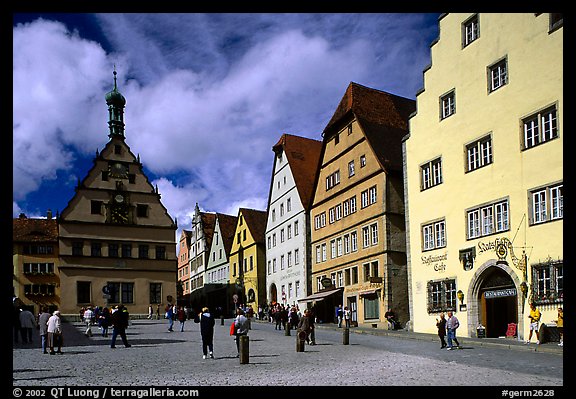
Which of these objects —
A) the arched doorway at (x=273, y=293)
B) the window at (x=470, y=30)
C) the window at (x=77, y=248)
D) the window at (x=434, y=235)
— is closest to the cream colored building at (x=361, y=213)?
the window at (x=434, y=235)

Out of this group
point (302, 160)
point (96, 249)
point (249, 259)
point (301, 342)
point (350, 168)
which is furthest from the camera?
point (249, 259)

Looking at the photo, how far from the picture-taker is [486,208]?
28.6 m

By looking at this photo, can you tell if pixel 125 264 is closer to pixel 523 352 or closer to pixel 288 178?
pixel 288 178

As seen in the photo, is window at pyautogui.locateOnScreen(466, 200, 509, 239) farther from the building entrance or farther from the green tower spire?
the green tower spire

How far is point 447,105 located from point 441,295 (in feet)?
30.2

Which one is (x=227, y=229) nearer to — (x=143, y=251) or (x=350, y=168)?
(x=143, y=251)

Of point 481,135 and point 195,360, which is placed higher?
point 481,135

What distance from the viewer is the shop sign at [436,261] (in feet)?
104

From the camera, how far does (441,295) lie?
32.0 meters

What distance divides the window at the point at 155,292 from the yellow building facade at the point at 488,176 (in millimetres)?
28178

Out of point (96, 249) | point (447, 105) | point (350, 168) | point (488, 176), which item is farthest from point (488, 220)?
point (96, 249)
